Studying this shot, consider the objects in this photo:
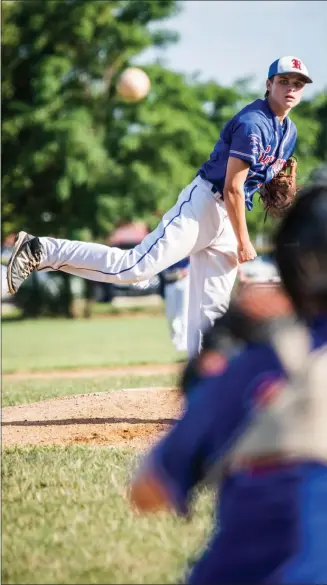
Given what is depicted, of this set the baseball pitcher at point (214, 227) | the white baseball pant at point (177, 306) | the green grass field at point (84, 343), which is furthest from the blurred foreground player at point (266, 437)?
the green grass field at point (84, 343)

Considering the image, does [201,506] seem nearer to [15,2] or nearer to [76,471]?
[76,471]

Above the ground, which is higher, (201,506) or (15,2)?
(15,2)

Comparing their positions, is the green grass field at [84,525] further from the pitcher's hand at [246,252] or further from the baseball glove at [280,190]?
the baseball glove at [280,190]

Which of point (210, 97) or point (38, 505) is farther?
point (210, 97)

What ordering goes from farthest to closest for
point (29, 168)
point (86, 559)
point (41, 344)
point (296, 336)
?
point (29, 168) < point (41, 344) < point (86, 559) < point (296, 336)

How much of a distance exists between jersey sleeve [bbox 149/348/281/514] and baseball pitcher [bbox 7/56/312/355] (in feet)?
10.7

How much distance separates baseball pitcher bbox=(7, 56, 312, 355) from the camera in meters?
5.14

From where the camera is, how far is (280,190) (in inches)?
214

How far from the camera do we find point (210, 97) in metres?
32.5

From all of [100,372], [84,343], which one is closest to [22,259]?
[100,372]

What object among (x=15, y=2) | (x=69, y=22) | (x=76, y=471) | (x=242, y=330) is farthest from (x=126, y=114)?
(x=242, y=330)

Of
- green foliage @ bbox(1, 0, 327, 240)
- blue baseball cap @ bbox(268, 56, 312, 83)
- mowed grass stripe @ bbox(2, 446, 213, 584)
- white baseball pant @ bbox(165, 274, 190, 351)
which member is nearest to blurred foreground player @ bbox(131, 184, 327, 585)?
mowed grass stripe @ bbox(2, 446, 213, 584)

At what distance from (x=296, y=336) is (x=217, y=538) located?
445 mm

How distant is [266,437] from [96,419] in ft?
13.8
